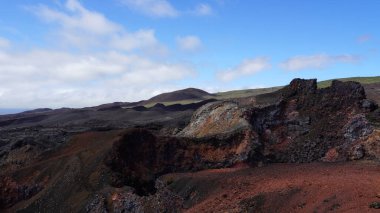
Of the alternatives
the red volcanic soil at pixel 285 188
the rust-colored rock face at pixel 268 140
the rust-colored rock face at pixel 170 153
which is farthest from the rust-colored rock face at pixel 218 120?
the red volcanic soil at pixel 285 188

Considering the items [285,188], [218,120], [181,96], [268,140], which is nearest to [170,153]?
[268,140]

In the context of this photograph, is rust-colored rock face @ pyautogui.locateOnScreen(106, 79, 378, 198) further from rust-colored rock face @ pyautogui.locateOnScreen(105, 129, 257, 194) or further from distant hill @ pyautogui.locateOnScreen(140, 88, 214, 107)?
distant hill @ pyautogui.locateOnScreen(140, 88, 214, 107)

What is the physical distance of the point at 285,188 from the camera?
78.8ft

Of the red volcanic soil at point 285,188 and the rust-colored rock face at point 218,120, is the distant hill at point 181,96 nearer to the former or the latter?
the rust-colored rock face at point 218,120

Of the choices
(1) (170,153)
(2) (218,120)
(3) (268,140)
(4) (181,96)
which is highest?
(4) (181,96)

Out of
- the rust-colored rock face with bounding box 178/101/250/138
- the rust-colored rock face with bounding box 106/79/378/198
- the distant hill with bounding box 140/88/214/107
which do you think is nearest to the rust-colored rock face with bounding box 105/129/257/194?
the rust-colored rock face with bounding box 106/79/378/198

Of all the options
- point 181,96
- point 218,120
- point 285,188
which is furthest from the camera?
point 181,96

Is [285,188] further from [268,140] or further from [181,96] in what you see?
[181,96]

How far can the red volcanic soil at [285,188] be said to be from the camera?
20.9m

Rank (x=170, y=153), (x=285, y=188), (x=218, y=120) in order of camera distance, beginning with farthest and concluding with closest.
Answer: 1. (x=218, y=120)
2. (x=170, y=153)
3. (x=285, y=188)

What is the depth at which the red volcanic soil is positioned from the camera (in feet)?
68.5

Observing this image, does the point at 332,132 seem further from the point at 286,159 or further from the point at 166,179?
the point at 166,179

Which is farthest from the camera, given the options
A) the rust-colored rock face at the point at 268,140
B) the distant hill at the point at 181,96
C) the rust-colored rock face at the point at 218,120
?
the distant hill at the point at 181,96

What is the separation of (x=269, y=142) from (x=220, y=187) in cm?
923
